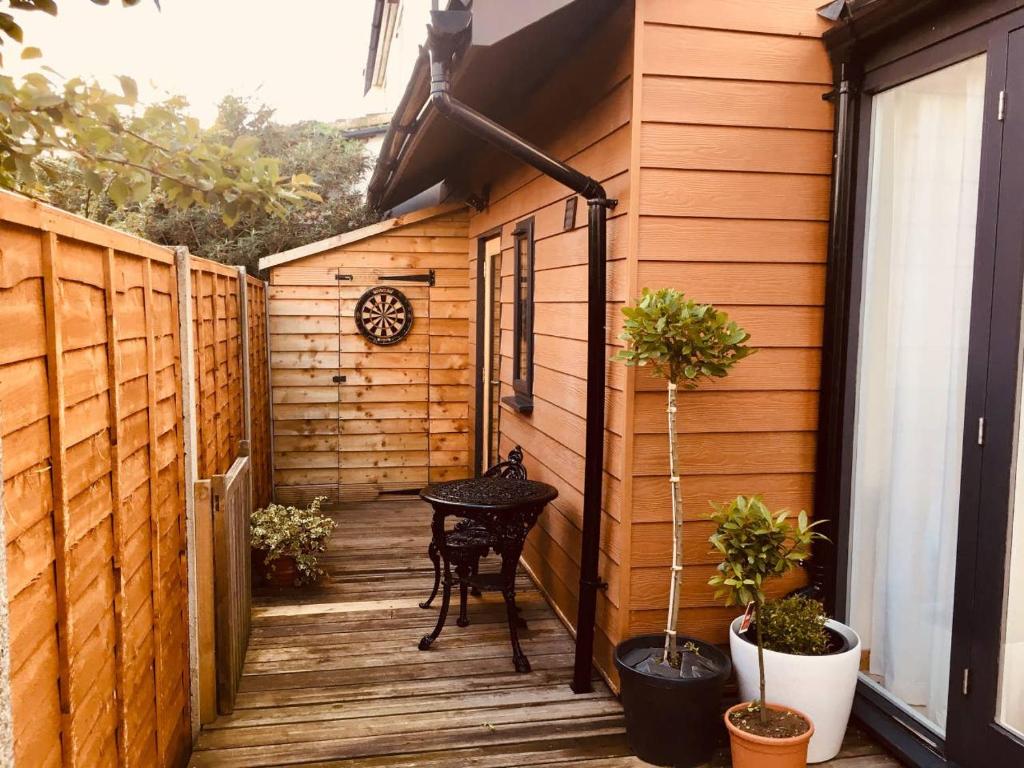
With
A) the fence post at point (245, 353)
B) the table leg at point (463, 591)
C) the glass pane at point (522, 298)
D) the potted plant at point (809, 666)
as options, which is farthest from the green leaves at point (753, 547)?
the fence post at point (245, 353)

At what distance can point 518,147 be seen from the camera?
350 centimetres

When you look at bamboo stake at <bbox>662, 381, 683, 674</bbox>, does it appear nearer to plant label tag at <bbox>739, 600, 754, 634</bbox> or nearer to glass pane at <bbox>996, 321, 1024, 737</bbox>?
plant label tag at <bbox>739, 600, 754, 634</bbox>

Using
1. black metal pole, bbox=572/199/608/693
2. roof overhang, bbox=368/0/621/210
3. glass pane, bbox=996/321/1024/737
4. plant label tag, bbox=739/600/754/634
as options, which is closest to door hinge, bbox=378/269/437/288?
roof overhang, bbox=368/0/621/210

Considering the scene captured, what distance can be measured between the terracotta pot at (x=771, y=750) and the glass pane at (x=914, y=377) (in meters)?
0.56

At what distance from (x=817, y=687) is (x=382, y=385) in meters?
4.71

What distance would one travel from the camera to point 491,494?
394cm

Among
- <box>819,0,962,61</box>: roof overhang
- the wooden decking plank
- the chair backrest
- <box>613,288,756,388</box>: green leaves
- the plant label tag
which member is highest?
<box>819,0,962,61</box>: roof overhang

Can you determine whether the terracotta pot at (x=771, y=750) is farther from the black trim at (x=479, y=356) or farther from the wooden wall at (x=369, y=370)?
the wooden wall at (x=369, y=370)

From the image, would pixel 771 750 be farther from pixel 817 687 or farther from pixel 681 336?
pixel 681 336

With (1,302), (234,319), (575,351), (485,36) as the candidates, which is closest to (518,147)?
(485,36)

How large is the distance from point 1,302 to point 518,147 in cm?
247

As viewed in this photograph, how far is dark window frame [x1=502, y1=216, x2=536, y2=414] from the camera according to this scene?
15.8ft

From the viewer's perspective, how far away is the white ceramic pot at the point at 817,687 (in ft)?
9.47

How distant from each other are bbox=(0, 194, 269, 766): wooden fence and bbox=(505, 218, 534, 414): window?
2250 mm
